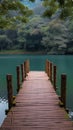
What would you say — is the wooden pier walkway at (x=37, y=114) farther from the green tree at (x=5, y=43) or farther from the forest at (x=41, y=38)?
the green tree at (x=5, y=43)

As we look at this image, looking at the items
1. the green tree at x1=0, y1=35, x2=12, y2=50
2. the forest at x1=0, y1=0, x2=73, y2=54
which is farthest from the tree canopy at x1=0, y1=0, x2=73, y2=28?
the green tree at x1=0, y1=35, x2=12, y2=50

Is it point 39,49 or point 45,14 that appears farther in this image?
point 39,49

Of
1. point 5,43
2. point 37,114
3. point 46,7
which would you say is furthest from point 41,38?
point 46,7

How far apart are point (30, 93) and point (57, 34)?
58.3 meters

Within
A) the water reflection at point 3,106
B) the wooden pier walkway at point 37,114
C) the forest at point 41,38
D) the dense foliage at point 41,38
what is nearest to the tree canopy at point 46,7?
the wooden pier walkway at point 37,114

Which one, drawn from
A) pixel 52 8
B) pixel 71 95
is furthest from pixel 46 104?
pixel 71 95

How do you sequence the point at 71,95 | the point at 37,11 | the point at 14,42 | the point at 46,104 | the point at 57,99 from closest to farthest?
the point at 46,104 → the point at 57,99 → the point at 71,95 → the point at 14,42 → the point at 37,11

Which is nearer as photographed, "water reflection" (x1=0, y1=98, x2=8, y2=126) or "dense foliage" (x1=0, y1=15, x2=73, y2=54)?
"water reflection" (x1=0, y1=98, x2=8, y2=126)

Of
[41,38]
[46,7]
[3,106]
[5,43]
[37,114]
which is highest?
[41,38]

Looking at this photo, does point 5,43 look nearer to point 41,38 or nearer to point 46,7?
point 41,38

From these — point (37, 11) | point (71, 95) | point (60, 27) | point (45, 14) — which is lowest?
point (71, 95)

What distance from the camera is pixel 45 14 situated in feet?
16.6

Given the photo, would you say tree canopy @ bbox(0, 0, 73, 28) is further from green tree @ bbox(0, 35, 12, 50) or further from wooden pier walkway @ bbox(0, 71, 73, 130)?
green tree @ bbox(0, 35, 12, 50)

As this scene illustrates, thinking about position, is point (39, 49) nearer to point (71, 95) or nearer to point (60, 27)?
point (60, 27)
